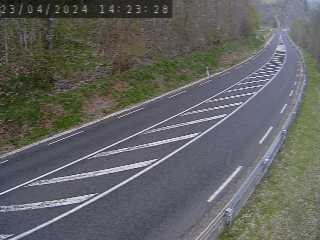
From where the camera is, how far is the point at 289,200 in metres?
15.4

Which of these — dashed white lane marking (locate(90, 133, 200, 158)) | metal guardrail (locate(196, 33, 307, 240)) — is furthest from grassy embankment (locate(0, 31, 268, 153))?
metal guardrail (locate(196, 33, 307, 240))

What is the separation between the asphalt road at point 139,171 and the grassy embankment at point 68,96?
1.17m

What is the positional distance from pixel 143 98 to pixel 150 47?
28.5 ft

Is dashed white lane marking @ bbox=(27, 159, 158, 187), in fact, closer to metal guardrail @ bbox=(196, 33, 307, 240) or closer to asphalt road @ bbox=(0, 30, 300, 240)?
asphalt road @ bbox=(0, 30, 300, 240)

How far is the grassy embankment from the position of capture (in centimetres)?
2059

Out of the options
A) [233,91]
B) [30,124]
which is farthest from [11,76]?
[233,91]

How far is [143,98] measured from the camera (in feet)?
87.8

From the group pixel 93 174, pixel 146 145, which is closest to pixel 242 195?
pixel 93 174

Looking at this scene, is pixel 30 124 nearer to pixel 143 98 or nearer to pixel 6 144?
pixel 6 144

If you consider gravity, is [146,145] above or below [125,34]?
below

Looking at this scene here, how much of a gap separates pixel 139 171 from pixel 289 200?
5.47 metres
